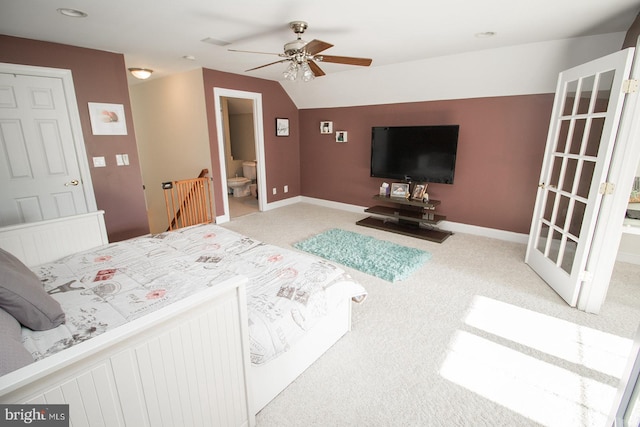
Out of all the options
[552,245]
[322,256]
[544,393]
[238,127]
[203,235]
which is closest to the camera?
[544,393]

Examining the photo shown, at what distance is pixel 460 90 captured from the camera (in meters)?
4.04

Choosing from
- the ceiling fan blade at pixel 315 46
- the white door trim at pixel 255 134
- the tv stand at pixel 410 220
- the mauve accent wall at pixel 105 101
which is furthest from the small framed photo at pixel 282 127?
the ceiling fan blade at pixel 315 46

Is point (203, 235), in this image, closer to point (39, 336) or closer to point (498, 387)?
point (39, 336)

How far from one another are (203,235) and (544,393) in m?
2.72

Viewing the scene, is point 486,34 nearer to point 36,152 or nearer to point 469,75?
point 469,75

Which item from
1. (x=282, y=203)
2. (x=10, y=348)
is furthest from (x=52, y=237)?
(x=282, y=203)

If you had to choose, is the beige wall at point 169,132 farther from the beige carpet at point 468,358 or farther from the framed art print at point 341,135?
the beige carpet at point 468,358

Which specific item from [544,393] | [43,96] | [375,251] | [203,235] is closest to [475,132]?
[375,251]

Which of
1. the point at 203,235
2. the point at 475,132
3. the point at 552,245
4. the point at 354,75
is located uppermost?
the point at 354,75

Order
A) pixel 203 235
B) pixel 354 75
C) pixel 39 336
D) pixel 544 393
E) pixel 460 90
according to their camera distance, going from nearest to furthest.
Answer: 1. pixel 39 336
2. pixel 544 393
3. pixel 203 235
4. pixel 460 90
5. pixel 354 75

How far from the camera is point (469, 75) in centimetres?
379

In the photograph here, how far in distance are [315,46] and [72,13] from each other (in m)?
1.99

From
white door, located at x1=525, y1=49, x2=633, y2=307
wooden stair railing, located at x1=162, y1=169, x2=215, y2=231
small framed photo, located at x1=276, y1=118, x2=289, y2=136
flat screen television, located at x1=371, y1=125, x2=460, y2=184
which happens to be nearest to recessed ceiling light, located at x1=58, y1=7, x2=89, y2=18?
wooden stair railing, located at x1=162, y1=169, x2=215, y2=231

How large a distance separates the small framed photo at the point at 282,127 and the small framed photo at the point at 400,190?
2416mm
